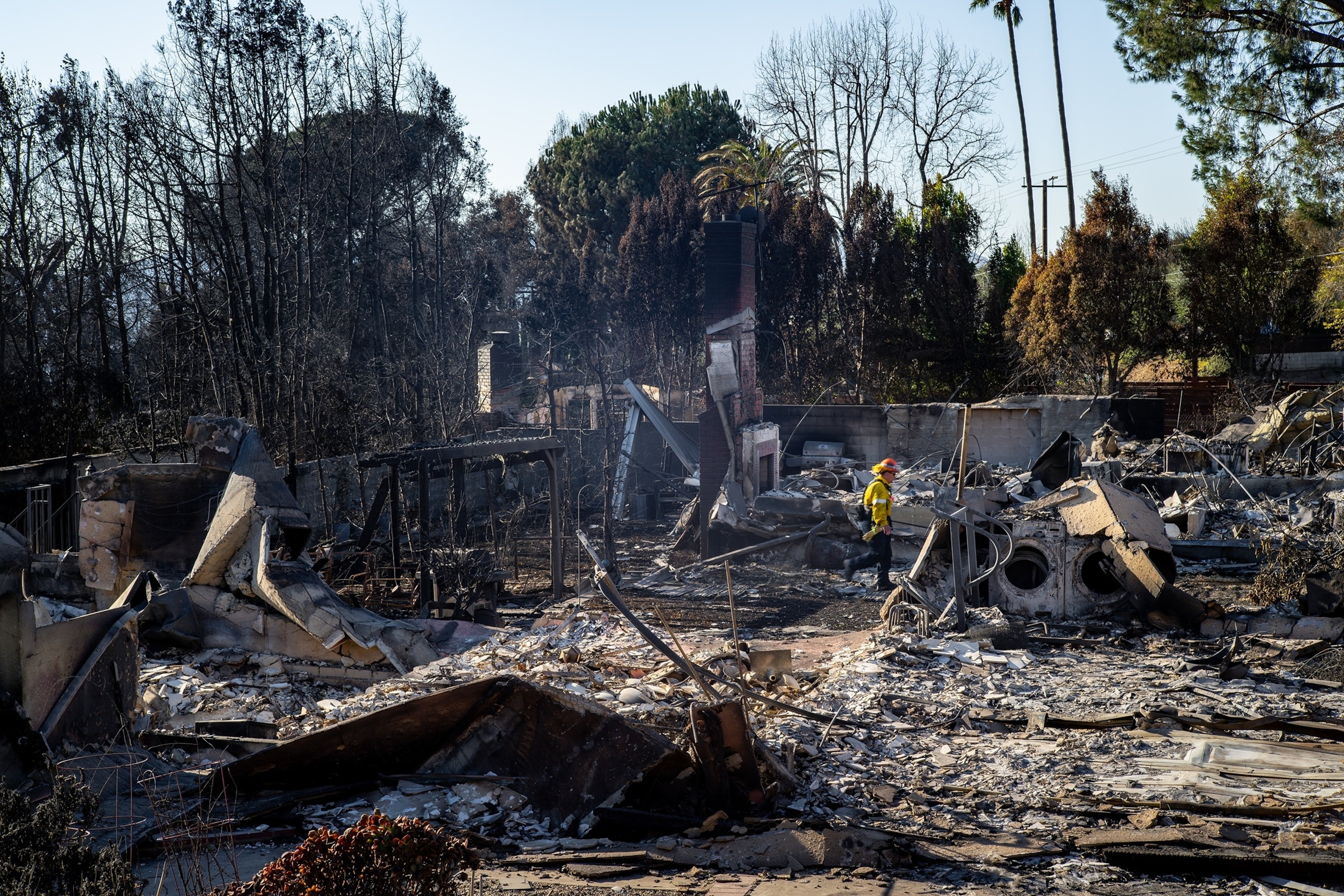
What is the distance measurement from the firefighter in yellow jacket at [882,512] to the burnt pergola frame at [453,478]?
3962 millimetres

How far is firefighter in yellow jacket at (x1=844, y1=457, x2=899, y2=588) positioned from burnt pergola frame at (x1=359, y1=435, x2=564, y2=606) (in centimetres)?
396

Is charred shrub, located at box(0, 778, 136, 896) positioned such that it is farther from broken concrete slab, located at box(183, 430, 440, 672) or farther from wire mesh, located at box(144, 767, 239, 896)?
broken concrete slab, located at box(183, 430, 440, 672)

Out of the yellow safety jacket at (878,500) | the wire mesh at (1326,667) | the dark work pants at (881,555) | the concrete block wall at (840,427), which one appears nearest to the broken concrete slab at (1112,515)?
the wire mesh at (1326,667)

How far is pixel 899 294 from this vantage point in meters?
28.5

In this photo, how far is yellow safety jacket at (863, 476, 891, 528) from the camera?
40.3 feet

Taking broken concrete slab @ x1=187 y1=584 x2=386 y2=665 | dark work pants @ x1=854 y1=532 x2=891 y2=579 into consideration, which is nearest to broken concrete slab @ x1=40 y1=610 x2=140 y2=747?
broken concrete slab @ x1=187 y1=584 x2=386 y2=665

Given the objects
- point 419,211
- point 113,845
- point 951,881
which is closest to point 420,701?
point 113,845

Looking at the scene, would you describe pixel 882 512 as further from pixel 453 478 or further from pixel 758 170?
pixel 758 170

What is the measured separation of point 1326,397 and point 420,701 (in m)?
19.4

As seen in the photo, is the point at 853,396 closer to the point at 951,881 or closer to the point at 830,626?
the point at 830,626

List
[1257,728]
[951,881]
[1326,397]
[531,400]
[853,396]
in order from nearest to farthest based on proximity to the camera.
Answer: [951,881] < [1257,728] < [1326,397] < [853,396] < [531,400]

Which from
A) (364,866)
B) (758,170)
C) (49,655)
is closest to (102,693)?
(49,655)

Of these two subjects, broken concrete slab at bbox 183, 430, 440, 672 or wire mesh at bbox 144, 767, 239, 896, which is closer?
wire mesh at bbox 144, 767, 239, 896

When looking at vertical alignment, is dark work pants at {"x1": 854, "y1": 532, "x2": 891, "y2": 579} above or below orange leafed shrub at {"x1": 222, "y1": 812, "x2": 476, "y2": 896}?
below
